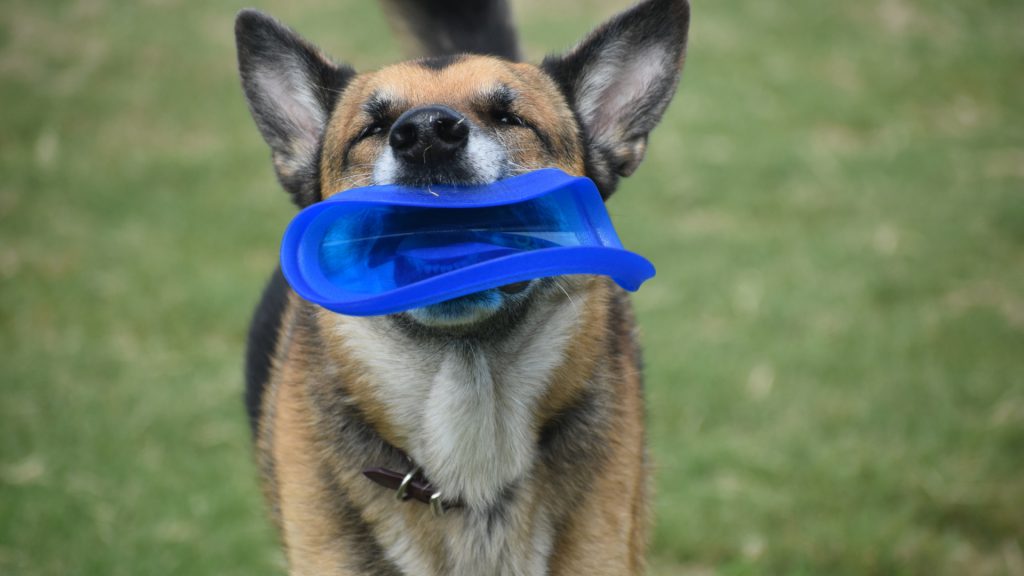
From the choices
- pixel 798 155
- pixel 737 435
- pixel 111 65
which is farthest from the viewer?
pixel 111 65

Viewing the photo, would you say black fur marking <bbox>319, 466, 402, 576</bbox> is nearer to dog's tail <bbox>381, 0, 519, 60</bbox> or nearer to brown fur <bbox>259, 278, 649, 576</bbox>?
brown fur <bbox>259, 278, 649, 576</bbox>

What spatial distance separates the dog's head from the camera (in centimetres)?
302

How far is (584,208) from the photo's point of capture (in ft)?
9.66

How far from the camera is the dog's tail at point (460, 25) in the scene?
466 cm

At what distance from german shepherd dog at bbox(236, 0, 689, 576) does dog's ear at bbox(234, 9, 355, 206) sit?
0.05 ft

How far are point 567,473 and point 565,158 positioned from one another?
1022 millimetres

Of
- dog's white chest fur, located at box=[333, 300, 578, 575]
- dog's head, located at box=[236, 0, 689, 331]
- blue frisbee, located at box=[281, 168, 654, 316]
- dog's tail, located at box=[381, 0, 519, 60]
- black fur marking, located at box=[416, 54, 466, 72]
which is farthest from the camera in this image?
dog's tail, located at box=[381, 0, 519, 60]

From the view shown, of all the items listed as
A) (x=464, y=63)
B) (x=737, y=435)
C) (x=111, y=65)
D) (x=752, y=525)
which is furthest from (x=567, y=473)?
(x=111, y=65)

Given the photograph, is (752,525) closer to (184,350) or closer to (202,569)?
(202,569)

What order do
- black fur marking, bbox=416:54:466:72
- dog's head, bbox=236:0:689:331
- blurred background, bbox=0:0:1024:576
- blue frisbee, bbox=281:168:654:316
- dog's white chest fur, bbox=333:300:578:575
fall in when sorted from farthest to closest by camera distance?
blurred background, bbox=0:0:1024:576 → black fur marking, bbox=416:54:466:72 → dog's white chest fur, bbox=333:300:578:575 → dog's head, bbox=236:0:689:331 → blue frisbee, bbox=281:168:654:316

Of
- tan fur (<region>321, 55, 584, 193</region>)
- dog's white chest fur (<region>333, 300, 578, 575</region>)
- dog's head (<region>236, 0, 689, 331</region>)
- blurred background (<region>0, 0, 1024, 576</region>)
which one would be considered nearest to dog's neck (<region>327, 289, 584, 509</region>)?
dog's white chest fur (<region>333, 300, 578, 575</region>)

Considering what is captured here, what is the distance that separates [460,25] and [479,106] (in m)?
1.67

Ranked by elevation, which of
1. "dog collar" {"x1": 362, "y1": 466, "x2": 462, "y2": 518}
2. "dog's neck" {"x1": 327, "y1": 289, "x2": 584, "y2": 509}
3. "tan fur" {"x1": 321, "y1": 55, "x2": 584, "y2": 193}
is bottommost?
"dog collar" {"x1": 362, "y1": 466, "x2": 462, "y2": 518}

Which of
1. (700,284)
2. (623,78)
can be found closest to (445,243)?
(623,78)
